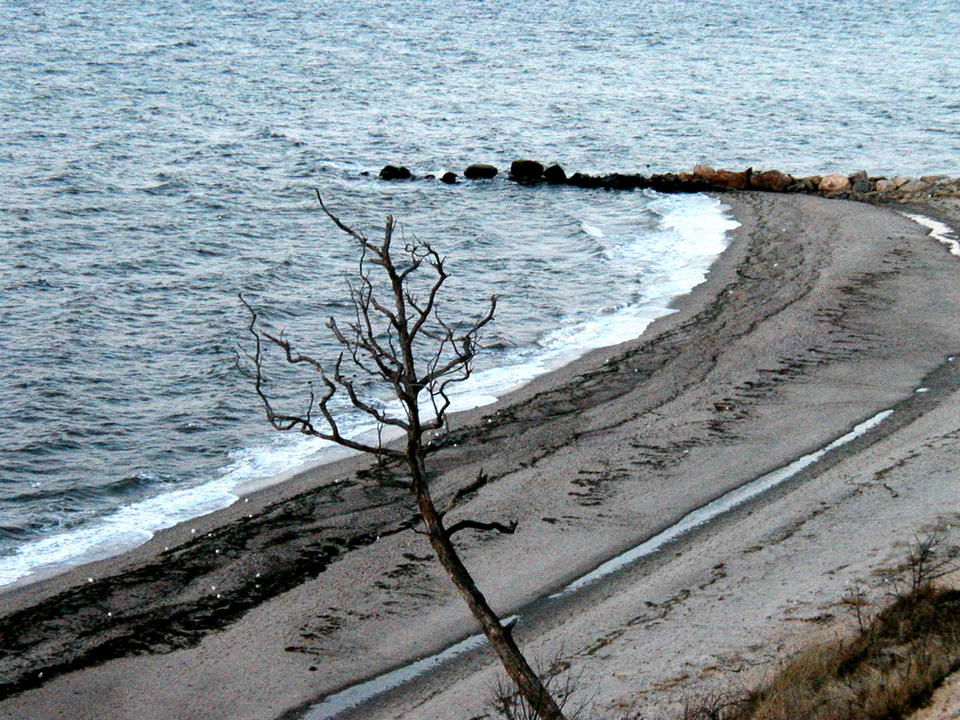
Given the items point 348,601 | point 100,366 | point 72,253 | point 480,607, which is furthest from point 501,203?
point 480,607

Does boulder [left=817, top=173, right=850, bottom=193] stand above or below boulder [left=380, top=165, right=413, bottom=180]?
above

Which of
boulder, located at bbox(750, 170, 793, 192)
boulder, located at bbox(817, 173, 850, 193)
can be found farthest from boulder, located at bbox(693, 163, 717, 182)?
boulder, located at bbox(817, 173, 850, 193)

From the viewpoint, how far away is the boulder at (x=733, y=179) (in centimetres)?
4022

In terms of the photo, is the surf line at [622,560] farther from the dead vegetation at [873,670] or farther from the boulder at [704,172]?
the boulder at [704,172]

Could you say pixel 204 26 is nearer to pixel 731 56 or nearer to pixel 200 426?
pixel 731 56

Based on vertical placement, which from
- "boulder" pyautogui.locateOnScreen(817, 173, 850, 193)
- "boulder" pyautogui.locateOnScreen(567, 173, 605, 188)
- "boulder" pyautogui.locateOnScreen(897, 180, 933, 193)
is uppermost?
"boulder" pyautogui.locateOnScreen(897, 180, 933, 193)

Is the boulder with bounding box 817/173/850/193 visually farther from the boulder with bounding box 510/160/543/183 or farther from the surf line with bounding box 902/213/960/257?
the boulder with bounding box 510/160/543/183

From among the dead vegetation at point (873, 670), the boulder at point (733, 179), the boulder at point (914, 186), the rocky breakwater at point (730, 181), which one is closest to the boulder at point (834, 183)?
the rocky breakwater at point (730, 181)

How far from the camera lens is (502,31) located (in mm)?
81250

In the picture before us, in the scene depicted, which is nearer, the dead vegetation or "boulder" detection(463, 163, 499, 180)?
the dead vegetation

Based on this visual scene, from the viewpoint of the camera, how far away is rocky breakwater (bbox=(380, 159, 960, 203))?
122ft

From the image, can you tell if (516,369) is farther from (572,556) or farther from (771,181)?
(771,181)

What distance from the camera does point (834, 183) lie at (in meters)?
38.1

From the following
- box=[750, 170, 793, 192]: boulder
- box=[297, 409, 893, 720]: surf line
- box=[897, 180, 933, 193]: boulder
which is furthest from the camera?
box=[750, 170, 793, 192]: boulder
